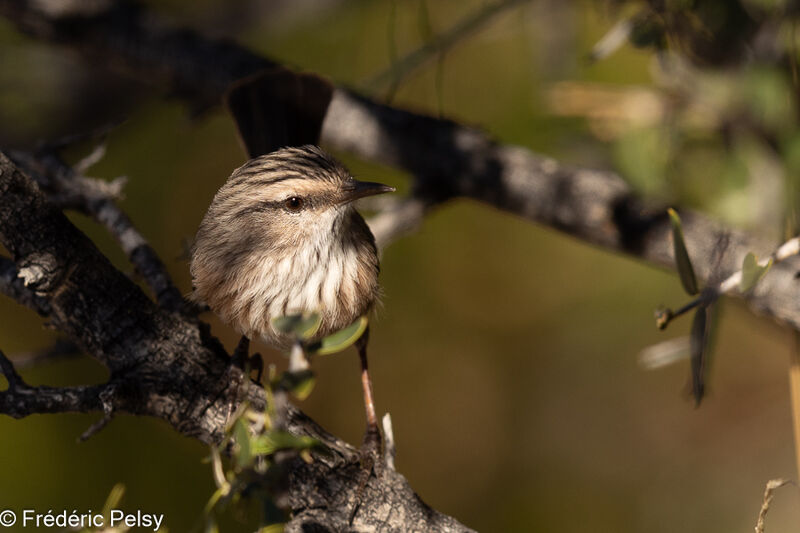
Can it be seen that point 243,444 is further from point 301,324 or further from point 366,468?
point 366,468

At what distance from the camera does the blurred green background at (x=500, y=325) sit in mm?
4941

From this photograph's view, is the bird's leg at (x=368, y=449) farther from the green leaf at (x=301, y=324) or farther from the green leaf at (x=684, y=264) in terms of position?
the green leaf at (x=684, y=264)

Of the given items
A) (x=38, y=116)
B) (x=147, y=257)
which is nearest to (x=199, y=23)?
(x=38, y=116)

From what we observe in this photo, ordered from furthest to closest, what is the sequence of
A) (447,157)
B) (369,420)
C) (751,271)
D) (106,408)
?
(447,157) → (369,420) → (106,408) → (751,271)

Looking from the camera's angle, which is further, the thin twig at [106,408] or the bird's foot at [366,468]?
the bird's foot at [366,468]

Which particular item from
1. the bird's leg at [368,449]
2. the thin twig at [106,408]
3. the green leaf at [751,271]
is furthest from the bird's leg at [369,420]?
the green leaf at [751,271]

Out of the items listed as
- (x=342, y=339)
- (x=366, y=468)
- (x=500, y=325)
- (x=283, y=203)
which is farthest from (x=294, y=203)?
(x=500, y=325)

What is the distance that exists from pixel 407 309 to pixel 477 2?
2267 millimetres

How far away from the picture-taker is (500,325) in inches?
229

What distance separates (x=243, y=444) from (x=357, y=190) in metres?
1.59

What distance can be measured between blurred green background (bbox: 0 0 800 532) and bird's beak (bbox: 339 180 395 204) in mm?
1723

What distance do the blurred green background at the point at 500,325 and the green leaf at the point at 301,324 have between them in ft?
9.93

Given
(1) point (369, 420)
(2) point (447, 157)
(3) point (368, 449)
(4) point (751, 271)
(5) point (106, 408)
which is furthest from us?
(2) point (447, 157)

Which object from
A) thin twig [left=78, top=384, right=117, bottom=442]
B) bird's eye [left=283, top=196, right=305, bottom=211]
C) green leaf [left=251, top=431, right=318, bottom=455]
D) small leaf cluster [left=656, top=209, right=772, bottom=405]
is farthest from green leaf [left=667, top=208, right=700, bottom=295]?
thin twig [left=78, top=384, right=117, bottom=442]
